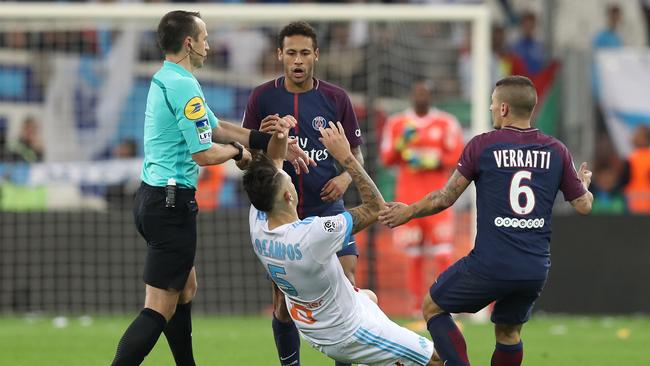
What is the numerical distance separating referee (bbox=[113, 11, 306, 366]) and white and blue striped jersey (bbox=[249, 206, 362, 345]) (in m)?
0.64

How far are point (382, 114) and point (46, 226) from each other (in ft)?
14.3

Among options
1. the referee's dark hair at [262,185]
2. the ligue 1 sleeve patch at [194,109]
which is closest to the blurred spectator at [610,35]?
the ligue 1 sleeve patch at [194,109]

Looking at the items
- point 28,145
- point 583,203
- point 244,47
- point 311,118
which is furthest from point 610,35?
point 583,203

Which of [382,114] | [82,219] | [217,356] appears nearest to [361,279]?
[382,114]

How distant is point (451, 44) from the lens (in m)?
16.5

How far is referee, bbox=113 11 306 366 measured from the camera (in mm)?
7379

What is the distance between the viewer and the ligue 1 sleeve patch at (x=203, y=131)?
737 cm

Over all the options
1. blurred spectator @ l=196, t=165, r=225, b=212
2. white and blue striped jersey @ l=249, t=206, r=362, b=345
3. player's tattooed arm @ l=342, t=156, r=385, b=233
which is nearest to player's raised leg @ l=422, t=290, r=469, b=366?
white and blue striped jersey @ l=249, t=206, r=362, b=345

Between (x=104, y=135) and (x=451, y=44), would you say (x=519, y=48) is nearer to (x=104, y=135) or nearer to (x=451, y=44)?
(x=451, y=44)

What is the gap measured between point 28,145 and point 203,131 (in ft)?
25.2

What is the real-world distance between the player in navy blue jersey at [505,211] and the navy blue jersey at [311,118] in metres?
0.87

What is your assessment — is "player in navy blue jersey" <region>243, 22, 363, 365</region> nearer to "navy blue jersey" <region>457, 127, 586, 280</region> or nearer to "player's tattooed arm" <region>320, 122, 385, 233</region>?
"player's tattooed arm" <region>320, 122, 385, 233</region>

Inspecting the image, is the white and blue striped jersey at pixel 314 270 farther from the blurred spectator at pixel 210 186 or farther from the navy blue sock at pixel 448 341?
the blurred spectator at pixel 210 186

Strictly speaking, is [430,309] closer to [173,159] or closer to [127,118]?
[173,159]
